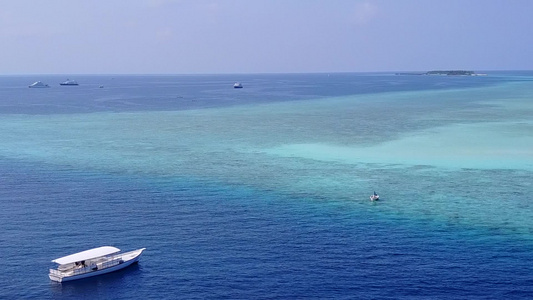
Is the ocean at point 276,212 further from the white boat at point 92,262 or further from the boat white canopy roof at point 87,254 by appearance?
the boat white canopy roof at point 87,254

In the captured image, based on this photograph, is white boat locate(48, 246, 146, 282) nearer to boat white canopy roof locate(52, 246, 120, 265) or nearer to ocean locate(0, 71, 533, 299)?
boat white canopy roof locate(52, 246, 120, 265)

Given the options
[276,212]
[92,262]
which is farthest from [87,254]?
[276,212]

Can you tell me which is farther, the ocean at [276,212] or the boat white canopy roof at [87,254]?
the boat white canopy roof at [87,254]

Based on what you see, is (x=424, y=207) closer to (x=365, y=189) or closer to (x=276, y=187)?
(x=365, y=189)

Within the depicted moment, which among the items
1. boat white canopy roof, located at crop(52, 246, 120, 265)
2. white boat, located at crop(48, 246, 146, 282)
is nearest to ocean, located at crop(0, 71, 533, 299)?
white boat, located at crop(48, 246, 146, 282)

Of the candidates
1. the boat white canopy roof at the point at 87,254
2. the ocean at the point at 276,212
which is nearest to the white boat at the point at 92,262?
the boat white canopy roof at the point at 87,254
